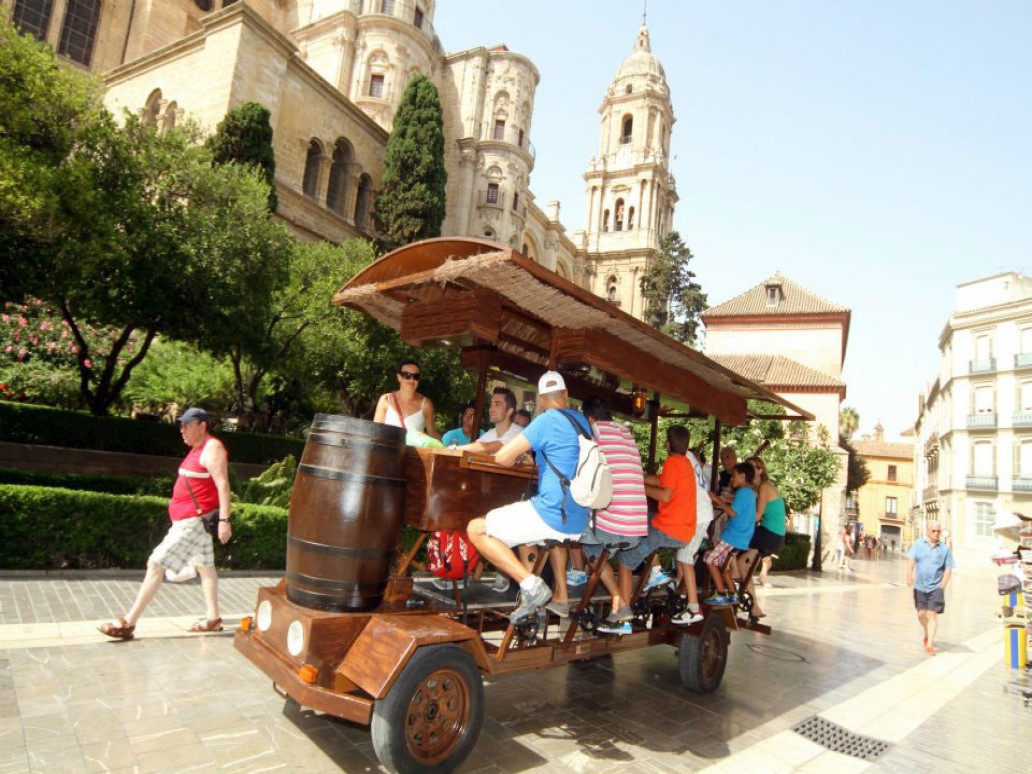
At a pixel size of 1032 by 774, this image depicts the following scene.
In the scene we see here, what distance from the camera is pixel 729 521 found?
24.1ft

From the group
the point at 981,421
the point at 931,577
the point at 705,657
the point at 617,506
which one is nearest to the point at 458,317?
the point at 617,506

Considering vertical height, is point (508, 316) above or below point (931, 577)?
above

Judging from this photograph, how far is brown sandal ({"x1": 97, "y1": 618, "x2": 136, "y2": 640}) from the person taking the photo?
5.38 meters

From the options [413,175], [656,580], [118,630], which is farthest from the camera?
[413,175]

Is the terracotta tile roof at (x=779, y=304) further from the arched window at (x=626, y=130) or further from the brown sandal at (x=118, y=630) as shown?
the brown sandal at (x=118, y=630)

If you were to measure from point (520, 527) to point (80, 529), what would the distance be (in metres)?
6.38

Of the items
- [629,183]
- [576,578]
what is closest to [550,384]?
[576,578]

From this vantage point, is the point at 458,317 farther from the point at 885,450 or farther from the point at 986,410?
the point at 885,450

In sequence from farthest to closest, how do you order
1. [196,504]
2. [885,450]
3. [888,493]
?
[885,450] → [888,493] → [196,504]

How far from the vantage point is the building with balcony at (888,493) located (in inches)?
3031

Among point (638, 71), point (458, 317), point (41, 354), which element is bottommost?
point (458, 317)

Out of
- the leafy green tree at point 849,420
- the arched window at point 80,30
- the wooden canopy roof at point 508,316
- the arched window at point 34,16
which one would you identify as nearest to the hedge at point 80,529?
the wooden canopy roof at point 508,316

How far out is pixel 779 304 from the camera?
40.0m

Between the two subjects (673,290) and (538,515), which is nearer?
(538,515)
